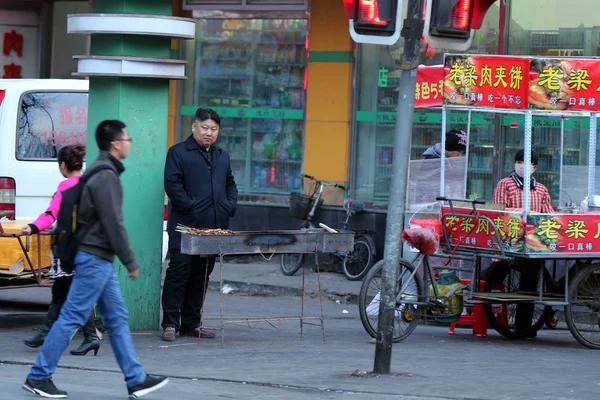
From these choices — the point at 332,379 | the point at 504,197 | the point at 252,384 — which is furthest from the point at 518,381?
the point at 504,197

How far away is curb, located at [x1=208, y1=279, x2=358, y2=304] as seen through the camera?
13297mm

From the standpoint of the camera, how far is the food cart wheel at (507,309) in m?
10.3

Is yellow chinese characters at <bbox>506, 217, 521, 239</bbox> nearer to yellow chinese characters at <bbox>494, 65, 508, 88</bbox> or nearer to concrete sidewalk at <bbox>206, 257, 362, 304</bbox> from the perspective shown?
yellow chinese characters at <bbox>494, 65, 508, 88</bbox>

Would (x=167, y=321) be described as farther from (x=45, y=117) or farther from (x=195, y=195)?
(x=45, y=117)

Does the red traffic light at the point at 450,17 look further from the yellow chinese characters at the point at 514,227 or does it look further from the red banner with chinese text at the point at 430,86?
the red banner with chinese text at the point at 430,86

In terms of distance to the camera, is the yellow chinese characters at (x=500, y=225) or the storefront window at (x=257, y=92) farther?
the storefront window at (x=257, y=92)

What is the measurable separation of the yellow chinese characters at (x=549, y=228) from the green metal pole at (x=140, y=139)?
11.1 ft

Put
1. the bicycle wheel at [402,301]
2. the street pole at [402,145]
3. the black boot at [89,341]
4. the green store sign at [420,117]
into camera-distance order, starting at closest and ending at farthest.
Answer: the street pole at [402,145], the black boot at [89,341], the bicycle wheel at [402,301], the green store sign at [420,117]

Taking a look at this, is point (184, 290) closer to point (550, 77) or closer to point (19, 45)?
point (550, 77)

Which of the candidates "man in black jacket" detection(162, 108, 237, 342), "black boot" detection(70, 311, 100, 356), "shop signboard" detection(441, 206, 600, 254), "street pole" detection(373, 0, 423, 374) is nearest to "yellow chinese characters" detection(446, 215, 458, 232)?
"shop signboard" detection(441, 206, 600, 254)

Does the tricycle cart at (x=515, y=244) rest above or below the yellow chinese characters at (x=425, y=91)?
below

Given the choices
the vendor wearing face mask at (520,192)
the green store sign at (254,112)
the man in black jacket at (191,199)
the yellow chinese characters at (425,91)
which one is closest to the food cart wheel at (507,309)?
the vendor wearing face mask at (520,192)

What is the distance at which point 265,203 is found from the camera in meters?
15.4

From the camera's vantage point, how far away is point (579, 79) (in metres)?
9.45
